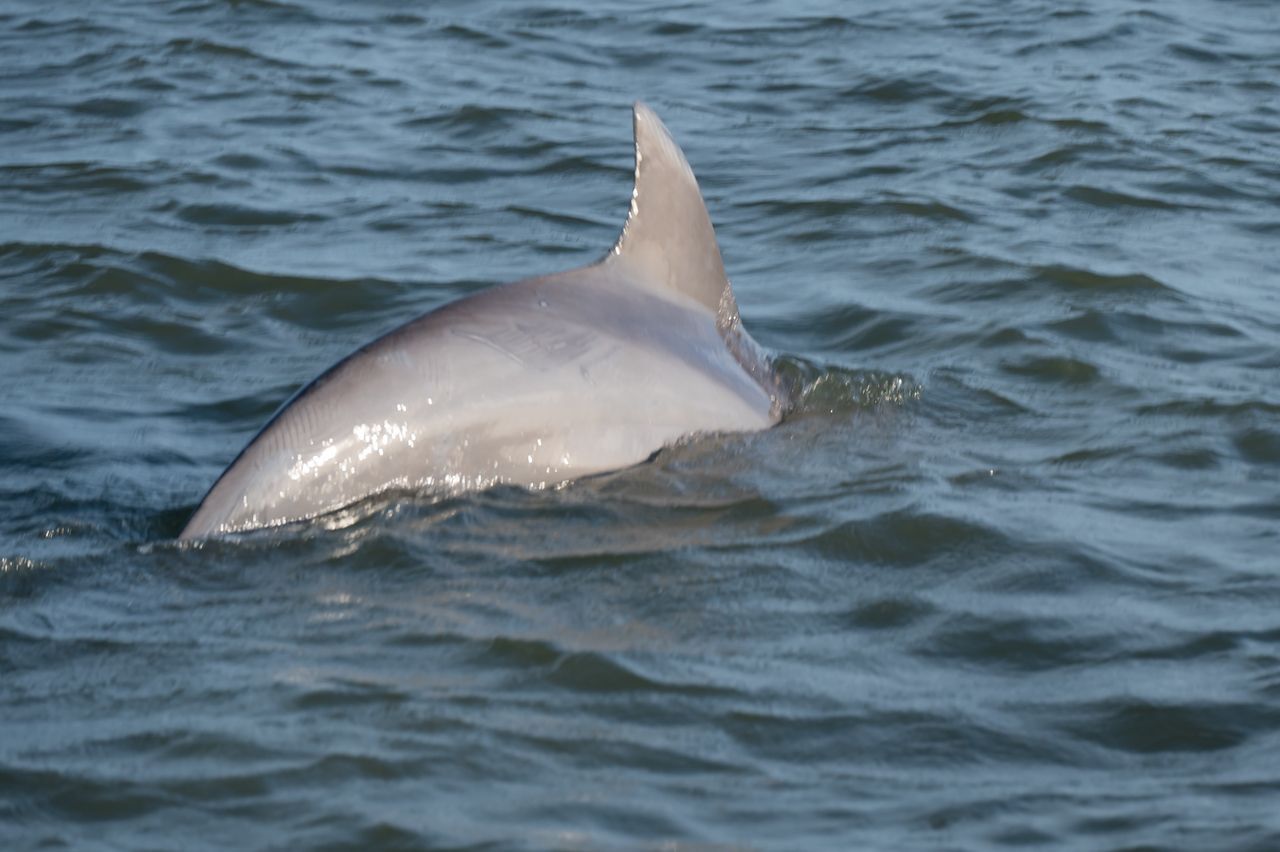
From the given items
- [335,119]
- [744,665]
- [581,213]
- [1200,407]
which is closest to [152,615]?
[744,665]

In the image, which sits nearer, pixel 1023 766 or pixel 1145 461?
pixel 1023 766

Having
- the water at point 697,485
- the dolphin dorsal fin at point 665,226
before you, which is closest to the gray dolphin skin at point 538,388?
the dolphin dorsal fin at point 665,226

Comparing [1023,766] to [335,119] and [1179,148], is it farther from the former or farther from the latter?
[335,119]

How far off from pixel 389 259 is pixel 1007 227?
11.8 feet

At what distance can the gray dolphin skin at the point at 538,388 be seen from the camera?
6.27 metres

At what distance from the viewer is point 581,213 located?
11.8 metres

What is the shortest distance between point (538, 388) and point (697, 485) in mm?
683

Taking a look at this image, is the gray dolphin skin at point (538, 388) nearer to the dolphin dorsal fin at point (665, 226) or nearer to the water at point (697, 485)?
the dolphin dorsal fin at point (665, 226)

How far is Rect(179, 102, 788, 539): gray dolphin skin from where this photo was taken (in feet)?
20.6

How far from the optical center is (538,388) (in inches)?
264

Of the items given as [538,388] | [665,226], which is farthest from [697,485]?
[665,226]

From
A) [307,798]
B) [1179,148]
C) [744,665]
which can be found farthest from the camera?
[1179,148]

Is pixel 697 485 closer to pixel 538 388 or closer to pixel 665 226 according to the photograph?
pixel 538 388

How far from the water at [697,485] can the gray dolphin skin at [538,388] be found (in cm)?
15
